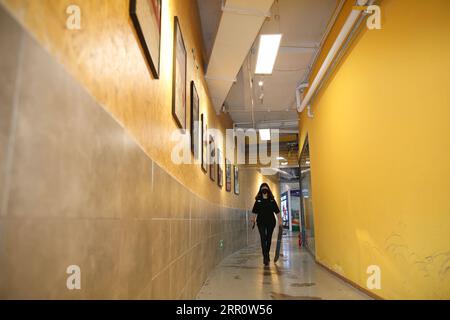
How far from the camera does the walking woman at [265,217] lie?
17.3ft

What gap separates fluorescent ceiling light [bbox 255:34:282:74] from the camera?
3707 mm

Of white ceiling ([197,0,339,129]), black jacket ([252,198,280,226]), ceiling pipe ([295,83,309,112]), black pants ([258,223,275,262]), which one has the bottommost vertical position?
black pants ([258,223,275,262])

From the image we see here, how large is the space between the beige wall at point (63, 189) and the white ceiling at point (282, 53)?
300 cm

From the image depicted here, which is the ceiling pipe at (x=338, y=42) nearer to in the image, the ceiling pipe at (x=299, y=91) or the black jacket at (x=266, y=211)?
the ceiling pipe at (x=299, y=91)

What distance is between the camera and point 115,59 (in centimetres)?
121

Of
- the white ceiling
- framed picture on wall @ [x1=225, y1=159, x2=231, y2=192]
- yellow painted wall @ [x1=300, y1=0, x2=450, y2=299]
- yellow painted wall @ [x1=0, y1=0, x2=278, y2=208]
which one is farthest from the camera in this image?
framed picture on wall @ [x1=225, y1=159, x2=231, y2=192]

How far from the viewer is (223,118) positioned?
7082 mm

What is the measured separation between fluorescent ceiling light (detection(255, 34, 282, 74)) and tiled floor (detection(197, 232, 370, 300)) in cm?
282

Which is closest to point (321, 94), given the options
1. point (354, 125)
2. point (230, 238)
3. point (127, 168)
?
point (354, 125)

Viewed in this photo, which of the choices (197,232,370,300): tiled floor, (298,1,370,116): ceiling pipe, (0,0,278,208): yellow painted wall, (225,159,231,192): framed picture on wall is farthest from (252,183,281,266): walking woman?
(0,0,278,208): yellow painted wall

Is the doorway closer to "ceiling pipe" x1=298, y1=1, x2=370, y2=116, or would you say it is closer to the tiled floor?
the tiled floor

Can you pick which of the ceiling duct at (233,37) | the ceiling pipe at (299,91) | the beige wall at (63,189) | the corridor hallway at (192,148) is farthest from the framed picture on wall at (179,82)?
the ceiling pipe at (299,91)

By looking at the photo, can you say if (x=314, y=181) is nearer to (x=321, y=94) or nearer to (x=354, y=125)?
(x=321, y=94)

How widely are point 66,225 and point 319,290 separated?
318 centimetres
